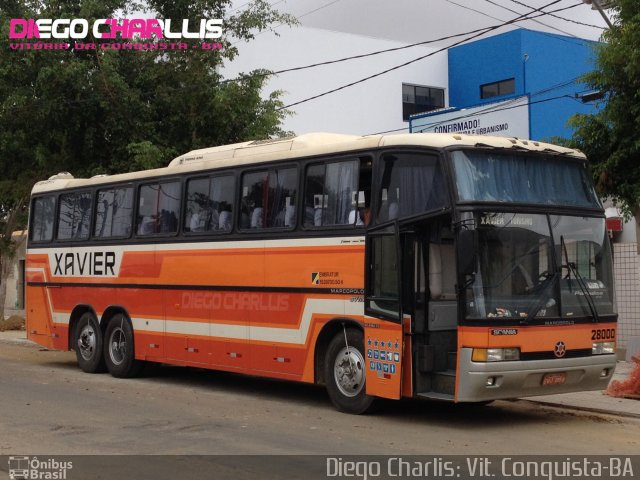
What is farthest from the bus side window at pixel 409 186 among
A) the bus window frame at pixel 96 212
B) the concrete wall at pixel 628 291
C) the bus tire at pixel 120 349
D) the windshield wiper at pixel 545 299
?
the concrete wall at pixel 628 291

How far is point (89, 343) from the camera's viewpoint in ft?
56.3

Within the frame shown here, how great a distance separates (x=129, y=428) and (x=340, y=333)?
3063 mm

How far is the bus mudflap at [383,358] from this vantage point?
10.7 m

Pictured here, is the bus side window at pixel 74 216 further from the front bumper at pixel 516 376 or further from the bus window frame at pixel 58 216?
the front bumper at pixel 516 376

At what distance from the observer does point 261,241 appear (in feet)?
42.5

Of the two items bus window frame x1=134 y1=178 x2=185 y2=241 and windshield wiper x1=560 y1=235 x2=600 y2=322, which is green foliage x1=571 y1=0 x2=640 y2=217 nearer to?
windshield wiper x1=560 y1=235 x2=600 y2=322

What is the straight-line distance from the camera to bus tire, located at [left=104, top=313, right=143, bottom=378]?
16.1m

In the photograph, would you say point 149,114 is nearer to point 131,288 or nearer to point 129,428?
point 131,288

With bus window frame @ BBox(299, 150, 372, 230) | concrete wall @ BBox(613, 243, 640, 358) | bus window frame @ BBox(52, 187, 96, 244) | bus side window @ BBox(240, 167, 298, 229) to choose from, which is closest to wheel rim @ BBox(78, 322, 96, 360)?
bus window frame @ BBox(52, 187, 96, 244)

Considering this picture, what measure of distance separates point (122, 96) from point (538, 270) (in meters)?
15.0

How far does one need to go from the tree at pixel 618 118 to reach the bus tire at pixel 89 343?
31.1 feet

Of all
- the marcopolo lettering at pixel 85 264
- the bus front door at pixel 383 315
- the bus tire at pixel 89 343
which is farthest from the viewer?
the bus tire at pixel 89 343

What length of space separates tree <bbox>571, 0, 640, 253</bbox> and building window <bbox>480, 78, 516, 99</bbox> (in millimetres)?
23862

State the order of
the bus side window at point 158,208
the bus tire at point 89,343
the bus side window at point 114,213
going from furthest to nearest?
the bus tire at point 89,343
the bus side window at point 114,213
the bus side window at point 158,208
